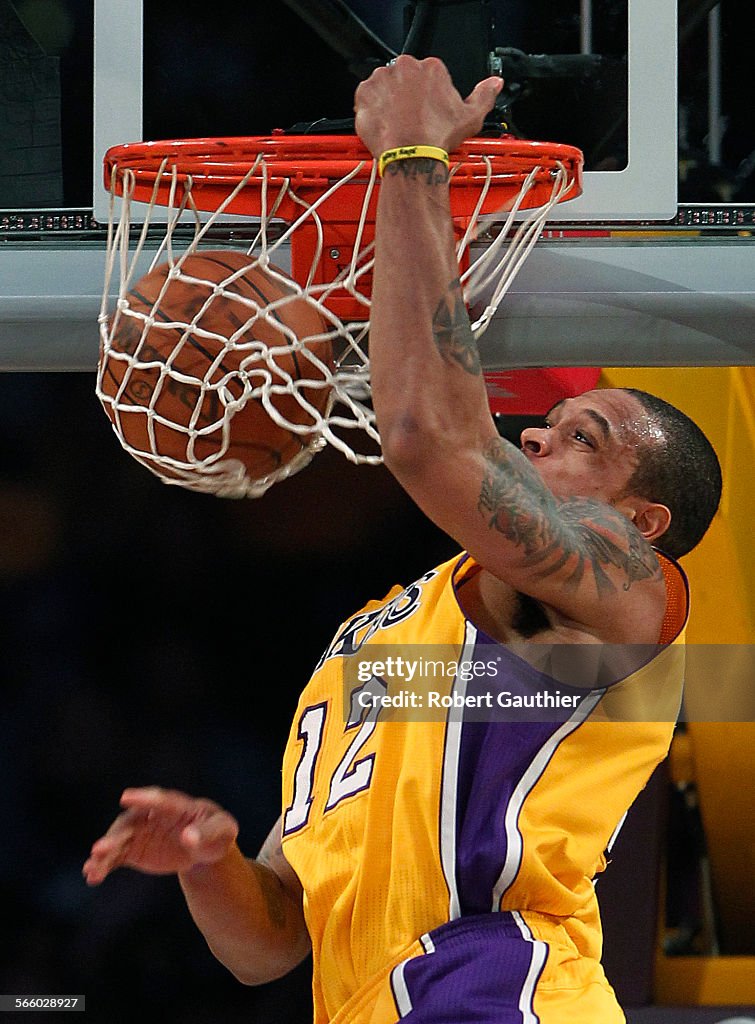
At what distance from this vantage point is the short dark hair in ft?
5.01

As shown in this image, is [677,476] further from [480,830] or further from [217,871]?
[217,871]

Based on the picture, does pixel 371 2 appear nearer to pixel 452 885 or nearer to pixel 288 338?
pixel 288 338

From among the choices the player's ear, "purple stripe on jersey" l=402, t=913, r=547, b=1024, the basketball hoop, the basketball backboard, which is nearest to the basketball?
the basketball hoop

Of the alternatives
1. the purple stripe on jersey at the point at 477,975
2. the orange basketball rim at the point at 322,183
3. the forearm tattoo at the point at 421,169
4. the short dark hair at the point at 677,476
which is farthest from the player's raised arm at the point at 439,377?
the purple stripe on jersey at the point at 477,975

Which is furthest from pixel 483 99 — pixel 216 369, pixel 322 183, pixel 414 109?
pixel 216 369

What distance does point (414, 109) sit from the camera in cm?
117

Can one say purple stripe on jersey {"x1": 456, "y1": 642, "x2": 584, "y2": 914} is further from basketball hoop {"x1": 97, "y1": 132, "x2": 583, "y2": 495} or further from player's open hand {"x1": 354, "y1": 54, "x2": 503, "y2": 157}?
player's open hand {"x1": 354, "y1": 54, "x2": 503, "y2": 157}

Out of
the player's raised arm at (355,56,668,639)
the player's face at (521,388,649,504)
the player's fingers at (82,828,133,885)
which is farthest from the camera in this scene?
the player's face at (521,388,649,504)

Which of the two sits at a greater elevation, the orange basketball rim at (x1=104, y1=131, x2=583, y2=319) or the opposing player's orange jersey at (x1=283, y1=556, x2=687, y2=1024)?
the orange basketball rim at (x1=104, y1=131, x2=583, y2=319)

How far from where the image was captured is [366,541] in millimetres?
3191

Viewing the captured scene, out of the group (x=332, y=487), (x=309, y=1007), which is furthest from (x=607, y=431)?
(x=309, y=1007)

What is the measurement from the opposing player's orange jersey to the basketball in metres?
0.32

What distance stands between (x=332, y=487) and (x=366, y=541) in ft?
0.53

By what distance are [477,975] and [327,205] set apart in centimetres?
86
